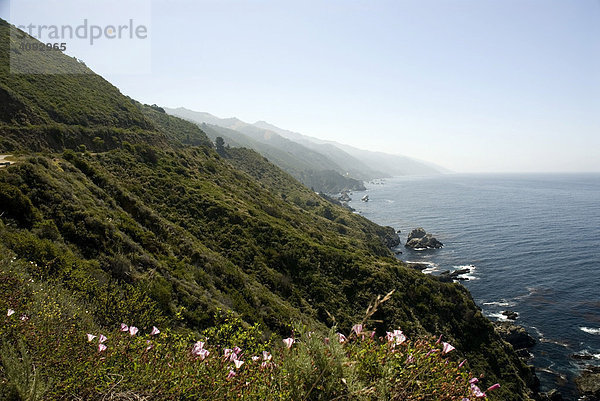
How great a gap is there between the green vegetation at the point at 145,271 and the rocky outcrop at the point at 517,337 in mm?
5767

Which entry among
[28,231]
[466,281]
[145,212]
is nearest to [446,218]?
[466,281]

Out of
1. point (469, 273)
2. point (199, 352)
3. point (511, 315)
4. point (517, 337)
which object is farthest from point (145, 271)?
point (469, 273)

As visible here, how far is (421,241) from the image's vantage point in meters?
83.8

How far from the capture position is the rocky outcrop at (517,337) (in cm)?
3662

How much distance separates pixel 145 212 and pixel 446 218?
113274mm

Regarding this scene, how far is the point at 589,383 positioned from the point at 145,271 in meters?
44.0

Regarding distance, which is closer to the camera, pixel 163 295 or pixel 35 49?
pixel 163 295

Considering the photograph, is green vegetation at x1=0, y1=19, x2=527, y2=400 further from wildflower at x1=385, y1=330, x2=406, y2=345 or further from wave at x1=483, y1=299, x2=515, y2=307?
wave at x1=483, y1=299, x2=515, y2=307

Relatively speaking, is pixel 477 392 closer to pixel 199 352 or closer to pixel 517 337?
pixel 199 352

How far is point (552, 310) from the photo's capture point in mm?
43531

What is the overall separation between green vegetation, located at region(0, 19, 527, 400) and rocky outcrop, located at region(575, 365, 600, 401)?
567 cm

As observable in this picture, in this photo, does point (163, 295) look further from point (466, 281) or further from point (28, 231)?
point (466, 281)

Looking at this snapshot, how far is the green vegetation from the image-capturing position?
15.5 ft

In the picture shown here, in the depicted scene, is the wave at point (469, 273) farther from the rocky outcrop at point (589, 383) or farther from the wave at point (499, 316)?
the rocky outcrop at point (589, 383)
